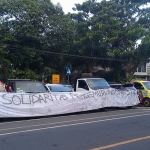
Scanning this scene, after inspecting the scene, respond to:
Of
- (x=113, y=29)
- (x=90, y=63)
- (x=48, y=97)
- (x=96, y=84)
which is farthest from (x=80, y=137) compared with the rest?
(x=90, y=63)

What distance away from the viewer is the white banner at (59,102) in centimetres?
1323

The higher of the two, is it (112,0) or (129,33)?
(112,0)

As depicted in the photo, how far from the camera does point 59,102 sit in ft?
48.5

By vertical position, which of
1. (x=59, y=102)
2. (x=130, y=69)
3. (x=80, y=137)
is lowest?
(x=80, y=137)

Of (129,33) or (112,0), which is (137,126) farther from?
(112,0)

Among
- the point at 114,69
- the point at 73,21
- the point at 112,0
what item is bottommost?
the point at 114,69

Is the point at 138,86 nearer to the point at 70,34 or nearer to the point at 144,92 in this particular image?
the point at 144,92

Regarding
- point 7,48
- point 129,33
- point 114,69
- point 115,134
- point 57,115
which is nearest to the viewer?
point 115,134

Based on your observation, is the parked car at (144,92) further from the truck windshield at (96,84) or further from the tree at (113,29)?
the tree at (113,29)

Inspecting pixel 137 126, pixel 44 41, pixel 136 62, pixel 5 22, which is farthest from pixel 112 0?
pixel 137 126

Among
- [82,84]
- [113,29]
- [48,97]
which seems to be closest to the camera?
[48,97]

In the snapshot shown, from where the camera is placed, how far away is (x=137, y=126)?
10586 mm

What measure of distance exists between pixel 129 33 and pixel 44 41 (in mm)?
8147

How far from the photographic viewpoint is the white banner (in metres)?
13.2
